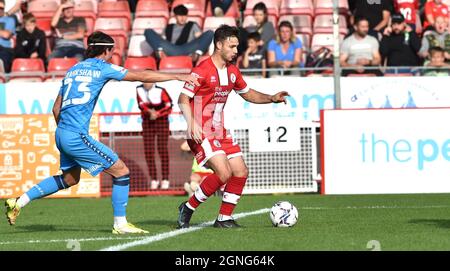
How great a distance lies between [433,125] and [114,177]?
8193 mm

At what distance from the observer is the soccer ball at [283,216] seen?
488 inches

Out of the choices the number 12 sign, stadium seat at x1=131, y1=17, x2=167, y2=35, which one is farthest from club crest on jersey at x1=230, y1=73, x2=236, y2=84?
stadium seat at x1=131, y1=17, x2=167, y2=35

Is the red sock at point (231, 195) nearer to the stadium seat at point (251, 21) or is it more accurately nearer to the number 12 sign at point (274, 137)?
the number 12 sign at point (274, 137)

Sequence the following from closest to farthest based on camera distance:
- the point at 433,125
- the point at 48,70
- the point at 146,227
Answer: the point at 146,227
the point at 433,125
the point at 48,70

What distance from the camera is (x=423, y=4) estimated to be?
81.3ft

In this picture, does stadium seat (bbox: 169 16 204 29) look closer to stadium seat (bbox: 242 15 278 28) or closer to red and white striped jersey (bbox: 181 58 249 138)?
stadium seat (bbox: 242 15 278 28)

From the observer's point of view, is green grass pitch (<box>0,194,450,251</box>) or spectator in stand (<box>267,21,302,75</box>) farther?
spectator in stand (<box>267,21,302,75</box>)

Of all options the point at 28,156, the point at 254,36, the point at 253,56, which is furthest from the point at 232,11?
the point at 28,156

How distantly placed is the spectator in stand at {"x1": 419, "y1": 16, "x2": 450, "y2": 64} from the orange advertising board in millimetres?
6920

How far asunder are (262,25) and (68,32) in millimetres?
3875

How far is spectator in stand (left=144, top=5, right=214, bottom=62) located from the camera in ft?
73.5
